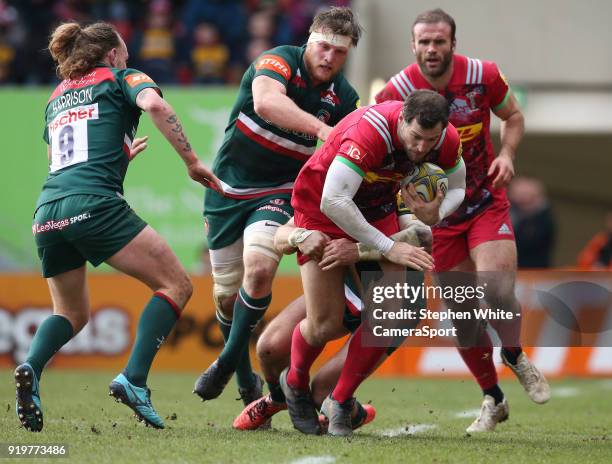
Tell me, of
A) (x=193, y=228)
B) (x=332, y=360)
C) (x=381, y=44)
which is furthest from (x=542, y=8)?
(x=332, y=360)

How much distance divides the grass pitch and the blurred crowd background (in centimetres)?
626

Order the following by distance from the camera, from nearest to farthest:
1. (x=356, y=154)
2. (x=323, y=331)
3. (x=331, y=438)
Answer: (x=356, y=154)
(x=331, y=438)
(x=323, y=331)

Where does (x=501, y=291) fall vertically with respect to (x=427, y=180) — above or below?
below

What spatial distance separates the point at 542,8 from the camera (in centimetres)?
1591

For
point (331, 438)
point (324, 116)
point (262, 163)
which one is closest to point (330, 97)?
point (324, 116)

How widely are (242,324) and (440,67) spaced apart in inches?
80.5

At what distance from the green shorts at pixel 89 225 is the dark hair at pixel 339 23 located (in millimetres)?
1640

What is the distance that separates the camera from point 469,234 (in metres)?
7.49

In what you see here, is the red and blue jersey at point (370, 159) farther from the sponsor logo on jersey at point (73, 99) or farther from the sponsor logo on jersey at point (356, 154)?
the sponsor logo on jersey at point (73, 99)

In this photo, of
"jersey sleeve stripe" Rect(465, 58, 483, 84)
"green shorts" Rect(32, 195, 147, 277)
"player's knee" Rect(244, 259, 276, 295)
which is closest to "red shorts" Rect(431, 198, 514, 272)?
"jersey sleeve stripe" Rect(465, 58, 483, 84)

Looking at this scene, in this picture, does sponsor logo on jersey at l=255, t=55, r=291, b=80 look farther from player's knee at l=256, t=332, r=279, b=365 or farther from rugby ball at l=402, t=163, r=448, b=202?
player's knee at l=256, t=332, r=279, b=365

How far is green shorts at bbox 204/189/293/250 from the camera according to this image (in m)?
7.13

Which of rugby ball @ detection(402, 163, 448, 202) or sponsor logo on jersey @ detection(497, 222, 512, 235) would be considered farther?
sponsor logo on jersey @ detection(497, 222, 512, 235)

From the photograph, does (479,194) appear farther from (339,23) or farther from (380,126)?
(380,126)
